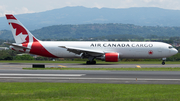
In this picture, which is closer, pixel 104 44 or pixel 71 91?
pixel 71 91

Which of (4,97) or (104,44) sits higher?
(104,44)

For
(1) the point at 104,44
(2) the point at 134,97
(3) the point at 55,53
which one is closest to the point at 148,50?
(1) the point at 104,44

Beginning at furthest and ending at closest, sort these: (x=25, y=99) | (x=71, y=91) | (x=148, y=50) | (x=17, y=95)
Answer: (x=148, y=50), (x=71, y=91), (x=17, y=95), (x=25, y=99)

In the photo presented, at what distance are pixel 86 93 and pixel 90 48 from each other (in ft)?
86.5

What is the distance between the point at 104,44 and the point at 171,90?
2538cm

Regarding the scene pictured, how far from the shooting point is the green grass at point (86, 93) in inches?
518

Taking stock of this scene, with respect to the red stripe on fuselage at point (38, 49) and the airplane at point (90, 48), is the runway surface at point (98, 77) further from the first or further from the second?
the red stripe on fuselage at point (38, 49)

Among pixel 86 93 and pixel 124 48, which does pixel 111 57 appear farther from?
pixel 86 93

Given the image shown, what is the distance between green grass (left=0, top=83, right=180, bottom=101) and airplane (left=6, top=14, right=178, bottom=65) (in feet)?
75.3

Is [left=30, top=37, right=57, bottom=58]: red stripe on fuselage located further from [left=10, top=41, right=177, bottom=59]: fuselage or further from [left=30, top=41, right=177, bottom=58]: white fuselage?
[left=30, top=41, right=177, bottom=58]: white fuselage

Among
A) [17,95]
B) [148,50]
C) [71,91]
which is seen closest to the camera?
[17,95]

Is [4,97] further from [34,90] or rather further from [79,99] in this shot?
[79,99]

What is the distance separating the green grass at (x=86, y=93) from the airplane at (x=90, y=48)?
23.0 meters

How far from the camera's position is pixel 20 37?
4088 centimetres
